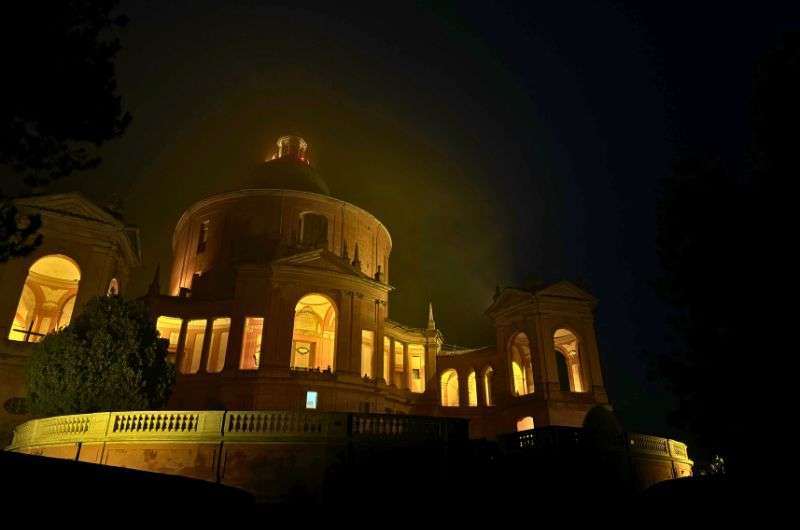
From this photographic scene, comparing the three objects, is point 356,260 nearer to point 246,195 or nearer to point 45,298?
point 246,195

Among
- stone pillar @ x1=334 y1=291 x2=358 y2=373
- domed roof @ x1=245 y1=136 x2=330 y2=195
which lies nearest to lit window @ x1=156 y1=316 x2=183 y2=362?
stone pillar @ x1=334 y1=291 x2=358 y2=373

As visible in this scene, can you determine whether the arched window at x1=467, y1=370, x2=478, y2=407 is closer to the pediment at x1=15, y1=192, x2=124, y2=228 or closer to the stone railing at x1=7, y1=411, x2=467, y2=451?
the stone railing at x1=7, y1=411, x2=467, y2=451

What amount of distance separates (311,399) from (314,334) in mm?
8737

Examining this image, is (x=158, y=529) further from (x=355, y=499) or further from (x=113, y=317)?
(x=113, y=317)

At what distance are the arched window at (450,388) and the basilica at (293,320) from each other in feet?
0.42

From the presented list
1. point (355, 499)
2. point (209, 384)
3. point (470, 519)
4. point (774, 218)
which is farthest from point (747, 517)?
point (209, 384)

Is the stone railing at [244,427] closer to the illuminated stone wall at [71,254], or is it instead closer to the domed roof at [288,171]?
the illuminated stone wall at [71,254]

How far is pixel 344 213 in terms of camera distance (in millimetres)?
42312

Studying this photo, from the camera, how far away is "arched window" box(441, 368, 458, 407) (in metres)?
45.1

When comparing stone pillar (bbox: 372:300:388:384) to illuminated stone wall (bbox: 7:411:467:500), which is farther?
stone pillar (bbox: 372:300:388:384)

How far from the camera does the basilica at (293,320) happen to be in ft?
95.1

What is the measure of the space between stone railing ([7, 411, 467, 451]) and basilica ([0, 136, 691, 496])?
4.73 m

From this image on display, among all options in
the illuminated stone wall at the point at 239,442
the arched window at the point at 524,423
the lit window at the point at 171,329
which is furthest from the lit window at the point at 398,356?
the illuminated stone wall at the point at 239,442

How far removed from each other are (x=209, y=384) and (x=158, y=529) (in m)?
24.7
